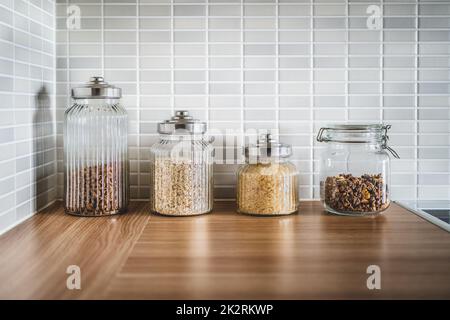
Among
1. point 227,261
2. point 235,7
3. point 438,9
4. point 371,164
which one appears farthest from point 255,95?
point 227,261

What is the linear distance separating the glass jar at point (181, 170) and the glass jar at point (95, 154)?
9 centimetres

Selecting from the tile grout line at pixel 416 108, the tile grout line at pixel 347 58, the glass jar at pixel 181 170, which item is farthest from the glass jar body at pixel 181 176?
the tile grout line at pixel 416 108

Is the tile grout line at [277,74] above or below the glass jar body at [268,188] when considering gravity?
above

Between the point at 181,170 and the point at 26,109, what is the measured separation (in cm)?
39

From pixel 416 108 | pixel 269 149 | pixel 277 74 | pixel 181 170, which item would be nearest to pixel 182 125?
pixel 181 170

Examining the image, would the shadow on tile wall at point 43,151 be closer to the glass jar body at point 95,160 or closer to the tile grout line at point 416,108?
the glass jar body at point 95,160

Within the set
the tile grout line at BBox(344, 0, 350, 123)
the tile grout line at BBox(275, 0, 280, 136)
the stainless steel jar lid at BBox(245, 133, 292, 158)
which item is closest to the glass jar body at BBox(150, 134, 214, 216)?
the stainless steel jar lid at BBox(245, 133, 292, 158)

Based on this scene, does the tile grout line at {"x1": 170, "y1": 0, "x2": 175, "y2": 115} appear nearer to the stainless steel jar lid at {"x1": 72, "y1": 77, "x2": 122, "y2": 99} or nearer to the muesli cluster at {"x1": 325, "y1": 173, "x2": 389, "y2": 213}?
the stainless steel jar lid at {"x1": 72, "y1": 77, "x2": 122, "y2": 99}

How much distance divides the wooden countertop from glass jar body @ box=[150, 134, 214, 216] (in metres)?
0.03

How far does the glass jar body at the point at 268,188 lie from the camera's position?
127 cm

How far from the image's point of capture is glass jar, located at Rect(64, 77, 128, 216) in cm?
128

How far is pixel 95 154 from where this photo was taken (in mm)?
1300

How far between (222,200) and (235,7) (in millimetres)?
533

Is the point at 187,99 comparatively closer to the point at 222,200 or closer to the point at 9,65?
the point at 222,200
